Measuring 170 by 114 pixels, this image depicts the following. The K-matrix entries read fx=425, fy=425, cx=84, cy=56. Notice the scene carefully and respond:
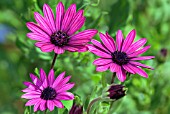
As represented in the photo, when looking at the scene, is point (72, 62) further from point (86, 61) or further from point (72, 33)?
point (72, 33)

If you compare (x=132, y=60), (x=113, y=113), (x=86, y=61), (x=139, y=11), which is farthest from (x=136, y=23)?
(x=132, y=60)

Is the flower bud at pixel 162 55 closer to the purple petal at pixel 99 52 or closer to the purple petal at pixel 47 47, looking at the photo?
the purple petal at pixel 99 52

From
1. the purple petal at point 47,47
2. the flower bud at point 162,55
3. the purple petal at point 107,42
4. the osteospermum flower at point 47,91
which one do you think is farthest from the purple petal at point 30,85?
the flower bud at point 162,55

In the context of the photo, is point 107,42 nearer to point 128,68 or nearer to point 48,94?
point 128,68

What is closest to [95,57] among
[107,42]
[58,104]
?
[107,42]

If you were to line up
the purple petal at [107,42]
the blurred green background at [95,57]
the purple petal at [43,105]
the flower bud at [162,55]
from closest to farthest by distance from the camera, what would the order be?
1. the purple petal at [43,105]
2. the purple petal at [107,42]
3. the blurred green background at [95,57]
4. the flower bud at [162,55]
